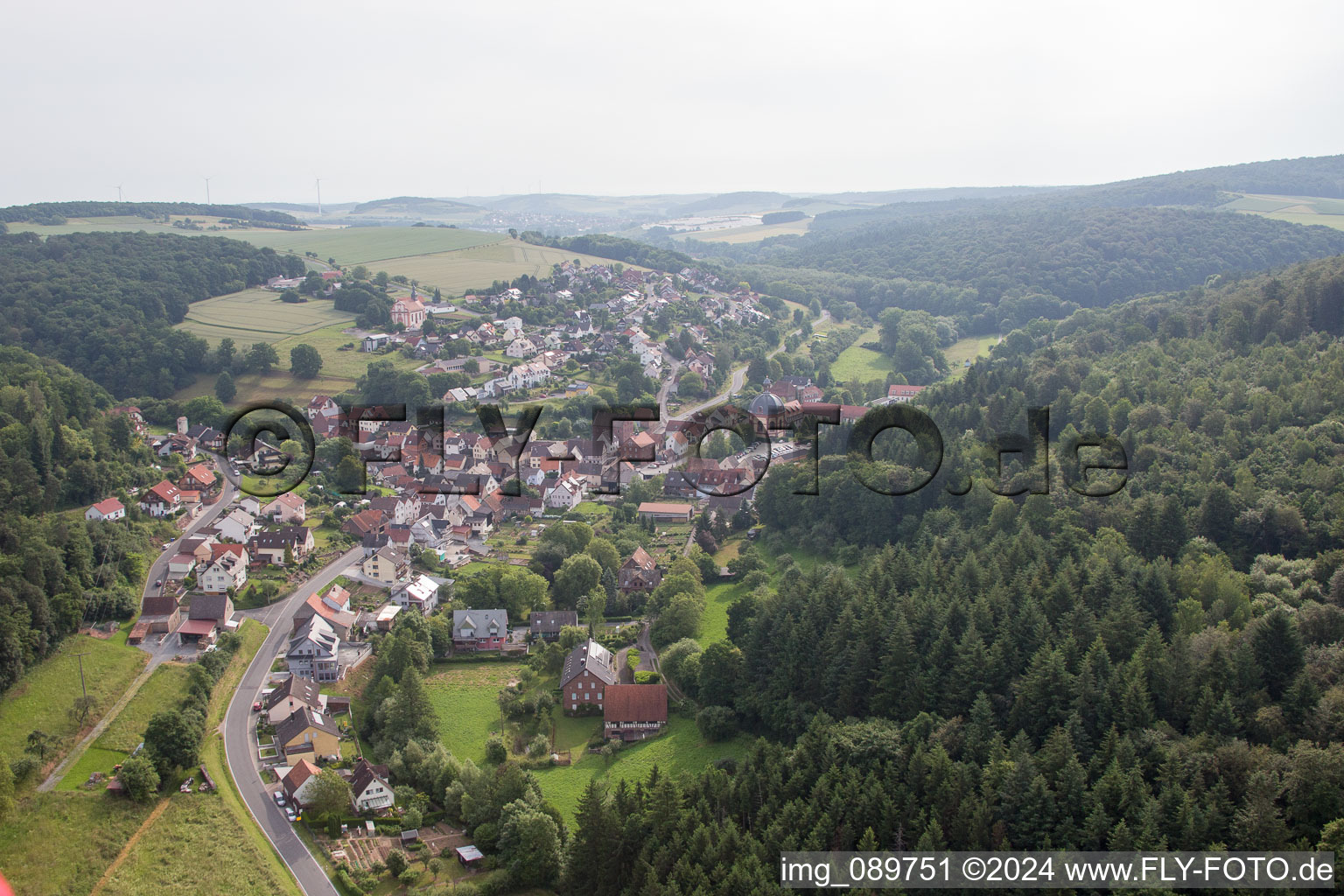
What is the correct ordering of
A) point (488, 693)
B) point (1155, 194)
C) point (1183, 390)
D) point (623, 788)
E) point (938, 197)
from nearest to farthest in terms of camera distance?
point (623, 788) → point (488, 693) → point (1183, 390) → point (1155, 194) → point (938, 197)

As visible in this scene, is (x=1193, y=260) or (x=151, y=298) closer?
(x=151, y=298)

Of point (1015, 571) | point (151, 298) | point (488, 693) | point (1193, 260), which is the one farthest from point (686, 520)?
point (1193, 260)

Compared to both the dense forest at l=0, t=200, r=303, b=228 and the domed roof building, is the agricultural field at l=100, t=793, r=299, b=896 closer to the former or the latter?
the domed roof building

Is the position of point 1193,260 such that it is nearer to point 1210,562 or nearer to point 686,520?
point 686,520

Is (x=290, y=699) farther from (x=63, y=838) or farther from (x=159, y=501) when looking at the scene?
(x=159, y=501)

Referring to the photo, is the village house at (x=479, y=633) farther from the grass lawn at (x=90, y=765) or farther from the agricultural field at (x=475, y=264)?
the agricultural field at (x=475, y=264)

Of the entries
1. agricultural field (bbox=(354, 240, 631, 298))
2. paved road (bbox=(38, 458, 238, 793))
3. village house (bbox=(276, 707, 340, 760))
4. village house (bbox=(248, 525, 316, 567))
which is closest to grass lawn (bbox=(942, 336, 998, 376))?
agricultural field (bbox=(354, 240, 631, 298))

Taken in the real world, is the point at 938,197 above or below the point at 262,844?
above

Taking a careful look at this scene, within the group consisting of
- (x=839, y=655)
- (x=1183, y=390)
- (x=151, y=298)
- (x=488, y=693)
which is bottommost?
(x=488, y=693)
